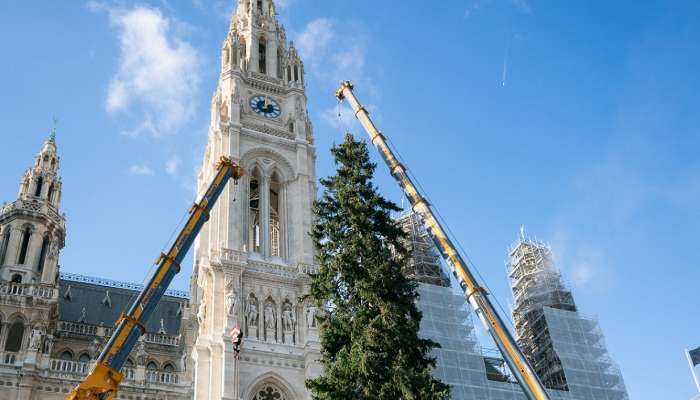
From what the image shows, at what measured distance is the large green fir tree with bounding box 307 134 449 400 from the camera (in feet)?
70.6

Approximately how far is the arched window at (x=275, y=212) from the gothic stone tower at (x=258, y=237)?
68 mm

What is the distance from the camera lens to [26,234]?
45312 millimetres

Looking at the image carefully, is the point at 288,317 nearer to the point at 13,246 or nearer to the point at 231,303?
the point at 231,303

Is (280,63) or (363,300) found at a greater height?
(280,63)

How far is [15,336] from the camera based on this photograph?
39.2 meters

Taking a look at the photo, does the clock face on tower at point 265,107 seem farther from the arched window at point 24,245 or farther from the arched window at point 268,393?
the arched window at point 268,393

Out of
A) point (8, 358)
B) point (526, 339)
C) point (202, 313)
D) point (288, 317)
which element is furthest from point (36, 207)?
point (526, 339)

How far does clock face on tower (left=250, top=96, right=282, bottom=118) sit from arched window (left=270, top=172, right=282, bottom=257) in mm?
4767

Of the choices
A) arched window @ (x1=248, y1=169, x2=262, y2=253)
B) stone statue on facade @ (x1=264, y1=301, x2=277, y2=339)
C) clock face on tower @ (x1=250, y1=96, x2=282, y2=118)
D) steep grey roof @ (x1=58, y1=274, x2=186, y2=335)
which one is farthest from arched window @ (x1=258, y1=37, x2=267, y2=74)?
stone statue on facade @ (x1=264, y1=301, x2=277, y2=339)

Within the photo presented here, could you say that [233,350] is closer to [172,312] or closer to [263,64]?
[172,312]

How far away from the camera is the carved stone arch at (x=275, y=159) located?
45.8 meters

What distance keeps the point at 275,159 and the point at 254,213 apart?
12.3 ft

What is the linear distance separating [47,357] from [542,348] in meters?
31.5

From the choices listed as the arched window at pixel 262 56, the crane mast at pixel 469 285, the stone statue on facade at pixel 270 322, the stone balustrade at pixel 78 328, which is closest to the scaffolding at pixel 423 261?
the stone statue on facade at pixel 270 322
